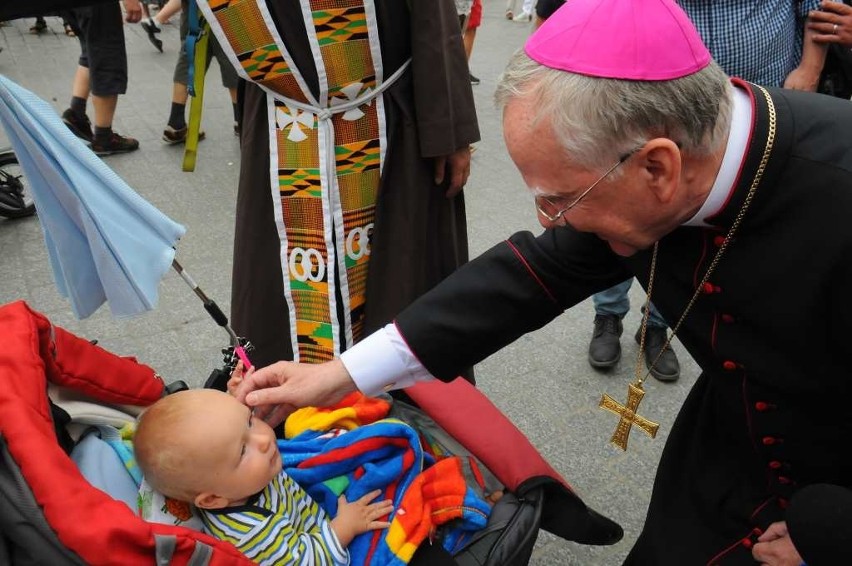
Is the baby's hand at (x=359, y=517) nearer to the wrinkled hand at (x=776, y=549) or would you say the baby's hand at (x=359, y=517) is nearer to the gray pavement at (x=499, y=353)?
the wrinkled hand at (x=776, y=549)

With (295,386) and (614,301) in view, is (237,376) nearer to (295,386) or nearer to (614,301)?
(295,386)

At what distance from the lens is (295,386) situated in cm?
156

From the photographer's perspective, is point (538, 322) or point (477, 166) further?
point (477, 166)

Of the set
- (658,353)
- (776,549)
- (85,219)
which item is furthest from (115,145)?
(776,549)

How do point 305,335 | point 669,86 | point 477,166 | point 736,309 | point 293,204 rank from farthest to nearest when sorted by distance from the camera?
point 477,166, point 305,335, point 293,204, point 736,309, point 669,86

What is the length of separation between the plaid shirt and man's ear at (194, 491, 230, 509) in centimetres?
201

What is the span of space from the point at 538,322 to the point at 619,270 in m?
0.22

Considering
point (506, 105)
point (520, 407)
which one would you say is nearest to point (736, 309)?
point (506, 105)

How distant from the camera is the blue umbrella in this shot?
1528 mm

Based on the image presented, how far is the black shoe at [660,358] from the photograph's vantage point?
118 inches

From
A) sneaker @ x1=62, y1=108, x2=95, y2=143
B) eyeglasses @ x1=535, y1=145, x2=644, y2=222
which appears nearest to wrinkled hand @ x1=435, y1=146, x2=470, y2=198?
eyeglasses @ x1=535, y1=145, x2=644, y2=222

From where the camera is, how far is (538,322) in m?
1.61

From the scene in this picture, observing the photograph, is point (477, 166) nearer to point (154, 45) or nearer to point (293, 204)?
point (293, 204)

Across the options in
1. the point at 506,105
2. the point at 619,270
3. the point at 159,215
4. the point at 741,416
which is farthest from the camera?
the point at 159,215
